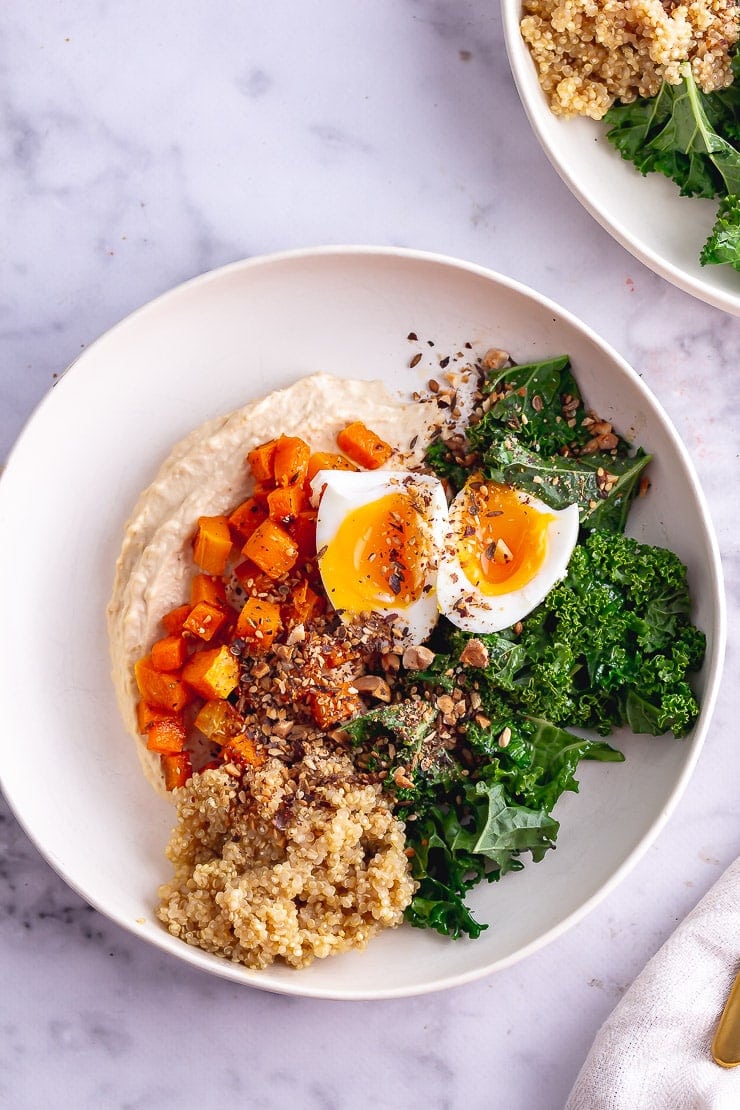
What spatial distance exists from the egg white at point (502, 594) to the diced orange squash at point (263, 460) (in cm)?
64

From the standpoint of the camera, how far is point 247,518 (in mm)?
3102

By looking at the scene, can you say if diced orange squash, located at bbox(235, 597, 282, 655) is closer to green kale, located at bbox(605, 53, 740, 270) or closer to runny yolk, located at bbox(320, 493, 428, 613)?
runny yolk, located at bbox(320, 493, 428, 613)

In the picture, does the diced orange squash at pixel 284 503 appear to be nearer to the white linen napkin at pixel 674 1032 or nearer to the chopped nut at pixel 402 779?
the chopped nut at pixel 402 779

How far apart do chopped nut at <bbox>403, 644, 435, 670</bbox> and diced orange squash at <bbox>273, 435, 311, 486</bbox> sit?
662 mm

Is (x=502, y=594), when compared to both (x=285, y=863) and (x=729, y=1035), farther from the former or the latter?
(x=729, y=1035)

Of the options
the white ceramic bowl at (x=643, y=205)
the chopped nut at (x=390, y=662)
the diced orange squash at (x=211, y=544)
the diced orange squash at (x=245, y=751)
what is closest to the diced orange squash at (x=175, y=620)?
the diced orange squash at (x=211, y=544)

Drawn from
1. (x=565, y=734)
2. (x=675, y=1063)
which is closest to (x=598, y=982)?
(x=675, y=1063)

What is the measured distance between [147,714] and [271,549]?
69 cm

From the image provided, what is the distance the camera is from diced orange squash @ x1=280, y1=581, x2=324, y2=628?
306cm

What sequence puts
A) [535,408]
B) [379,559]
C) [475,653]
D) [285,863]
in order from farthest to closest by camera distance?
1. [535,408]
2. [379,559]
3. [475,653]
4. [285,863]

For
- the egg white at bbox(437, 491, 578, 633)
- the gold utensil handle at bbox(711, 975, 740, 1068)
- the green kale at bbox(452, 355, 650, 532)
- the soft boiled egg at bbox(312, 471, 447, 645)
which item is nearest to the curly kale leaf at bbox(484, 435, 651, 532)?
the green kale at bbox(452, 355, 650, 532)

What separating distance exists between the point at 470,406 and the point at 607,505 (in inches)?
23.0

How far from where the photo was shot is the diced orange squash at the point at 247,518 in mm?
3098

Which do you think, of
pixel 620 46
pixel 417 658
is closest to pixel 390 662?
pixel 417 658
